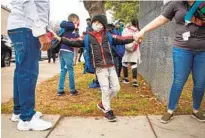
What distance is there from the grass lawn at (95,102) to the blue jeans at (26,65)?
983 millimetres

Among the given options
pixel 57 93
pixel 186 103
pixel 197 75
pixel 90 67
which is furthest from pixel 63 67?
pixel 197 75

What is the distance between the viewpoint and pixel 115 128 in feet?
15.5

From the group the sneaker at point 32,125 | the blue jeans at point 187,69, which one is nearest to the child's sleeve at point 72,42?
the sneaker at point 32,125

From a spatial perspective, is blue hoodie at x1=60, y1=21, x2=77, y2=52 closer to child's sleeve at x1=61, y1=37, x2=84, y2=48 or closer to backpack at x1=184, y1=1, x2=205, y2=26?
child's sleeve at x1=61, y1=37, x2=84, y2=48

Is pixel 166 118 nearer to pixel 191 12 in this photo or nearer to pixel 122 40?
pixel 122 40

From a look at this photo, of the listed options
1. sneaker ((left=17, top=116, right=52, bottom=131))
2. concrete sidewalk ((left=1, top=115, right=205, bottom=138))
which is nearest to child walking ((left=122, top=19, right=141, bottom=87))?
concrete sidewalk ((left=1, top=115, right=205, bottom=138))

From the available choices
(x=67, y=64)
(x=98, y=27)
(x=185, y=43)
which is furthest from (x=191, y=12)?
(x=67, y=64)

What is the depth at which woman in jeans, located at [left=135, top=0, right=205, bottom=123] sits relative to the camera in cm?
460

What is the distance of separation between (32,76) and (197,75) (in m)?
2.12

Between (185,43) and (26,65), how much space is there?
1997mm

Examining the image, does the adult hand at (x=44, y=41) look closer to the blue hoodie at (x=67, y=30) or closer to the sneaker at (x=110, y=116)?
the sneaker at (x=110, y=116)

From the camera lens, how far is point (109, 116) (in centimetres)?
509

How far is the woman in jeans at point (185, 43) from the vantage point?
181 inches

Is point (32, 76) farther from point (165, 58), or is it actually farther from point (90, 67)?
point (165, 58)
